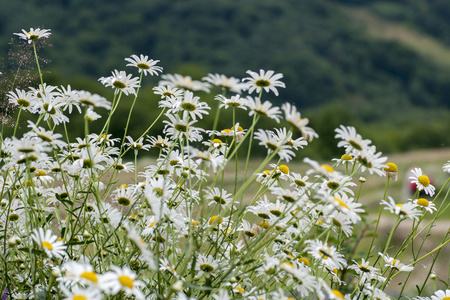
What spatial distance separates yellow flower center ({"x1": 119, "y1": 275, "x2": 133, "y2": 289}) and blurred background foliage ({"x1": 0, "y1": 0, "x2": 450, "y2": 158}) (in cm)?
5263

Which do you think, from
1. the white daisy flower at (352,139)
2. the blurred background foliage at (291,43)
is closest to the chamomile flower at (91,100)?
the white daisy flower at (352,139)

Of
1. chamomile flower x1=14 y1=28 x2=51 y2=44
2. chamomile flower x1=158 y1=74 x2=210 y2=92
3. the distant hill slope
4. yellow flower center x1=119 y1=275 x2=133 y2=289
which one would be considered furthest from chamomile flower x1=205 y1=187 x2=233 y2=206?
the distant hill slope

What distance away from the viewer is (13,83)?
Answer: 1.77m

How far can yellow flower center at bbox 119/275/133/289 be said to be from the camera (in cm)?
100

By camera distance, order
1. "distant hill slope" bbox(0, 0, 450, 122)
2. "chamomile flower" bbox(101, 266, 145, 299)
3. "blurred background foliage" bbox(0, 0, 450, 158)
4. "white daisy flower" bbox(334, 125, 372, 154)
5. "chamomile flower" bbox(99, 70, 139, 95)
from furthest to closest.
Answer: "distant hill slope" bbox(0, 0, 450, 122) < "blurred background foliage" bbox(0, 0, 450, 158) < "chamomile flower" bbox(99, 70, 139, 95) < "white daisy flower" bbox(334, 125, 372, 154) < "chamomile flower" bbox(101, 266, 145, 299)

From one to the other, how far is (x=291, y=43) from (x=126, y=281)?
76551 mm

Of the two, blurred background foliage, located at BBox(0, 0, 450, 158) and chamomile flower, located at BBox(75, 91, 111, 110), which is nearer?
chamomile flower, located at BBox(75, 91, 111, 110)

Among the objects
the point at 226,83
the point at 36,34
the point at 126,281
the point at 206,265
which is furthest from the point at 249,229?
the point at 36,34

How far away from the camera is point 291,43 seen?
247 feet

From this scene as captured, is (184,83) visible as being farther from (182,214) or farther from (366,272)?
(366,272)

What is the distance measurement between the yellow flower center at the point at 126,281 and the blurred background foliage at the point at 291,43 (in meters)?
52.6

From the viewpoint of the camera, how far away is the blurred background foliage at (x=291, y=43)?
6034 centimetres

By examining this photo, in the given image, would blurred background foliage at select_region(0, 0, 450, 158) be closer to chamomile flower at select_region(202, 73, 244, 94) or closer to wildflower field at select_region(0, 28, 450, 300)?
wildflower field at select_region(0, 28, 450, 300)

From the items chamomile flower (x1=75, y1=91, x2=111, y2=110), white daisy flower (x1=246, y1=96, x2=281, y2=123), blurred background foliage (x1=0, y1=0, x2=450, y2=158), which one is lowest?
white daisy flower (x1=246, y1=96, x2=281, y2=123)
